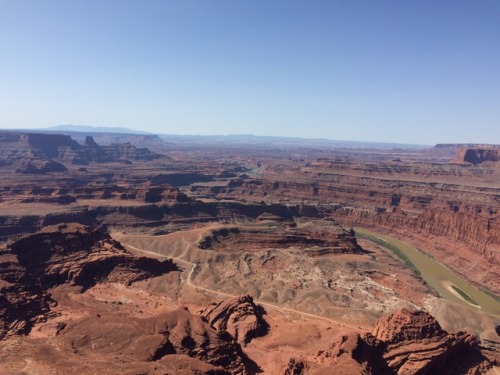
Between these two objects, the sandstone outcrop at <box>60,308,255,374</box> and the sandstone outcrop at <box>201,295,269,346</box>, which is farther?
the sandstone outcrop at <box>201,295,269,346</box>

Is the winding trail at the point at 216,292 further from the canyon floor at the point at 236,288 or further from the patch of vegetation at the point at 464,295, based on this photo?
the patch of vegetation at the point at 464,295

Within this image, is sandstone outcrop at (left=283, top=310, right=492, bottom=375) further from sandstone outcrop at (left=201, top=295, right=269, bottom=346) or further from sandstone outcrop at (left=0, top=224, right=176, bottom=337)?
sandstone outcrop at (left=0, top=224, right=176, bottom=337)

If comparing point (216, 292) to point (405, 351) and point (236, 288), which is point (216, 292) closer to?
point (236, 288)

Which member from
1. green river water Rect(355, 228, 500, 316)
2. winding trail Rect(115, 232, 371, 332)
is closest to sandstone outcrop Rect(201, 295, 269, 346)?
winding trail Rect(115, 232, 371, 332)

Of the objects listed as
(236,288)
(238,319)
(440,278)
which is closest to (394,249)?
(440,278)

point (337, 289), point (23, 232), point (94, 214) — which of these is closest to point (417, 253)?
point (337, 289)

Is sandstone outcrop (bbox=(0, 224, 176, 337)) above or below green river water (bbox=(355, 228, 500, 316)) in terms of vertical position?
above

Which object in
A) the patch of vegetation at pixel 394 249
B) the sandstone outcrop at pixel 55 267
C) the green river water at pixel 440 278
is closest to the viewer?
the sandstone outcrop at pixel 55 267

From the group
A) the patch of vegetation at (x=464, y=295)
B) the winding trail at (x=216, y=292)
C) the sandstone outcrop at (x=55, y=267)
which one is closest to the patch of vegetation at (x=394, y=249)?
the patch of vegetation at (x=464, y=295)
